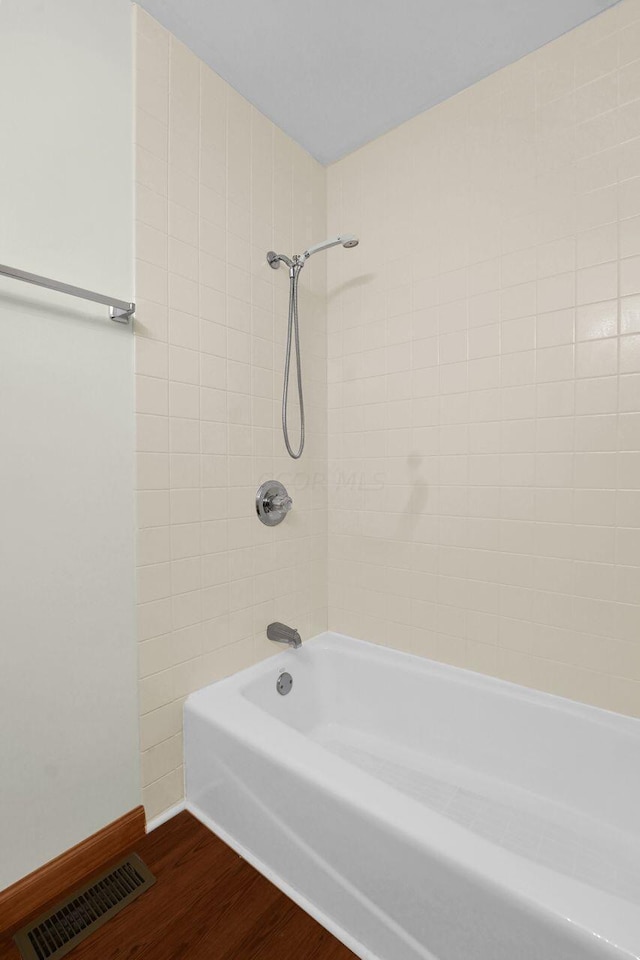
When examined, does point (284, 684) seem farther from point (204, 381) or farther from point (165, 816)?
point (204, 381)

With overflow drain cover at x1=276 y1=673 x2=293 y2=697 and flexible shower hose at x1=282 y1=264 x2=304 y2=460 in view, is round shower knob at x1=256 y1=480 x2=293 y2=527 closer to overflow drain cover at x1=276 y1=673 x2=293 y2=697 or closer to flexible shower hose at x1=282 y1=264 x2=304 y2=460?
flexible shower hose at x1=282 y1=264 x2=304 y2=460

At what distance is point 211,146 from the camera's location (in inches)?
63.4

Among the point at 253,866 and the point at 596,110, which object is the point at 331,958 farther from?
the point at 596,110

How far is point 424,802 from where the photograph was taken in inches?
59.4

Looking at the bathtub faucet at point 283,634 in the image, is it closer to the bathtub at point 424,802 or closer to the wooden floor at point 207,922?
the bathtub at point 424,802

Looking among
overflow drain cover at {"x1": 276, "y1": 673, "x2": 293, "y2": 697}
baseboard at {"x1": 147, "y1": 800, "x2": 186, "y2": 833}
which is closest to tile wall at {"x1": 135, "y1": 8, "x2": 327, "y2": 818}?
baseboard at {"x1": 147, "y1": 800, "x2": 186, "y2": 833}

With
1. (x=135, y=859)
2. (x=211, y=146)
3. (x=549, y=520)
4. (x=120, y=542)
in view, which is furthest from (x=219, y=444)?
(x=135, y=859)

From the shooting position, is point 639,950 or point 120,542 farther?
point 120,542

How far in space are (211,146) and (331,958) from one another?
236cm

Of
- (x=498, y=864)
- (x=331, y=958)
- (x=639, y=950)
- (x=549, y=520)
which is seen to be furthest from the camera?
(x=549, y=520)

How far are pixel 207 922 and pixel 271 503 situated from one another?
47.5 inches

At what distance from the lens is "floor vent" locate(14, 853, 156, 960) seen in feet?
3.56

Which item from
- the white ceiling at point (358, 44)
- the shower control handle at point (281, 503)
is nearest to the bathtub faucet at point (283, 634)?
the shower control handle at point (281, 503)

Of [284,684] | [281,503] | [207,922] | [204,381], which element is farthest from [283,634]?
[204,381]
